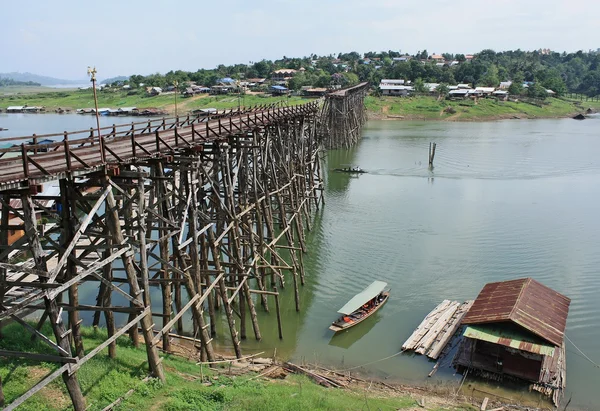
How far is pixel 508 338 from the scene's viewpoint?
15391mm

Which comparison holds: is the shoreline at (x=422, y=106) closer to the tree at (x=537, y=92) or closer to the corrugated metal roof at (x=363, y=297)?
the tree at (x=537, y=92)

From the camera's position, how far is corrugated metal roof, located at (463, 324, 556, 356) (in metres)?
14.8

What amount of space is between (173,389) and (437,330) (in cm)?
1058

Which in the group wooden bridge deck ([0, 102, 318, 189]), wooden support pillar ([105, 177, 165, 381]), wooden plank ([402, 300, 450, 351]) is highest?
wooden bridge deck ([0, 102, 318, 189])

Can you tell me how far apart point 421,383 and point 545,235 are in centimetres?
1898

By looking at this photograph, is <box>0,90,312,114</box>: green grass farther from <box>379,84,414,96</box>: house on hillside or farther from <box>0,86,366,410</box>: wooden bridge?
<box>0,86,366,410</box>: wooden bridge

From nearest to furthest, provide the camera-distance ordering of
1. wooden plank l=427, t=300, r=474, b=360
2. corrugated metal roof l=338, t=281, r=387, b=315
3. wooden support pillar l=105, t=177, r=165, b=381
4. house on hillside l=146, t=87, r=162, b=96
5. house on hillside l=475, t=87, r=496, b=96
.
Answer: wooden support pillar l=105, t=177, r=165, b=381 < wooden plank l=427, t=300, r=474, b=360 < corrugated metal roof l=338, t=281, r=387, b=315 < house on hillside l=475, t=87, r=496, b=96 < house on hillside l=146, t=87, r=162, b=96

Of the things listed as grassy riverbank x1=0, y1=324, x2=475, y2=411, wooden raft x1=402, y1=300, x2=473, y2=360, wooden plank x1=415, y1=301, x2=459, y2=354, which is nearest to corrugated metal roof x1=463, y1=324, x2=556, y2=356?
wooden raft x1=402, y1=300, x2=473, y2=360

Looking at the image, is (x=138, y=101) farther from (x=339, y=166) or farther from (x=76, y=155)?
(x=76, y=155)

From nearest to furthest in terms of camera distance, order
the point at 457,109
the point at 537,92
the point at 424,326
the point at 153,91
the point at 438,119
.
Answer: the point at 424,326 < the point at 438,119 < the point at 457,109 < the point at 537,92 < the point at 153,91

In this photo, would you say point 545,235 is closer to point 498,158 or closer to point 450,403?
point 450,403

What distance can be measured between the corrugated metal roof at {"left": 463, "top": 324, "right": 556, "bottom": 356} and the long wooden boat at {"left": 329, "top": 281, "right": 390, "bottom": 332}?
465 cm

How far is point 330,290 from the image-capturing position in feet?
73.0

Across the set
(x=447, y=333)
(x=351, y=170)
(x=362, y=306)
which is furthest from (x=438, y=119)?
(x=447, y=333)
